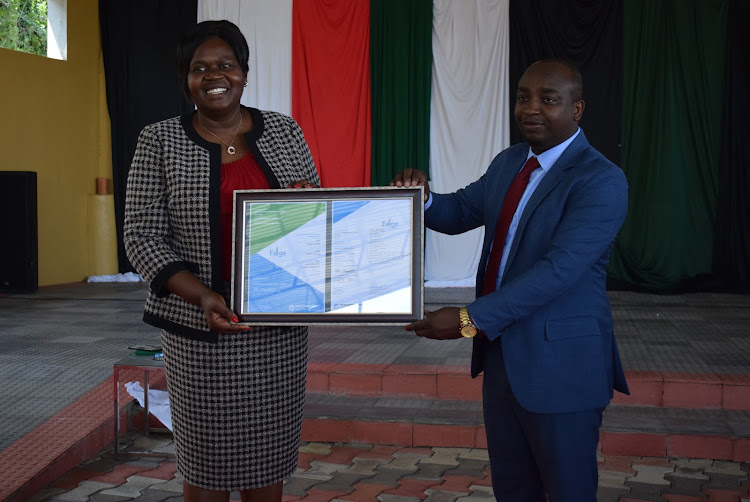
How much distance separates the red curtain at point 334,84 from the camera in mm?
8719

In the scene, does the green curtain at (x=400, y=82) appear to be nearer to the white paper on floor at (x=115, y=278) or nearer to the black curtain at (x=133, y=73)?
the black curtain at (x=133, y=73)

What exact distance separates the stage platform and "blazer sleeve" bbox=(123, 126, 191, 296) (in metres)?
1.59

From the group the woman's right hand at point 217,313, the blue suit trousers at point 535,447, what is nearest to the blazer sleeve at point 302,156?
the woman's right hand at point 217,313

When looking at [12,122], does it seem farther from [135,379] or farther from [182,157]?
[182,157]

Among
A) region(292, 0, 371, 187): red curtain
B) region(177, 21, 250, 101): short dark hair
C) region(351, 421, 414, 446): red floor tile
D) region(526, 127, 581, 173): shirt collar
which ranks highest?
region(292, 0, 371, 187): red curtain

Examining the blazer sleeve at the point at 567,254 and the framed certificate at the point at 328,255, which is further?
the framed certificate at the point at 328,255

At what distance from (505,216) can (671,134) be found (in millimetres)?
6534

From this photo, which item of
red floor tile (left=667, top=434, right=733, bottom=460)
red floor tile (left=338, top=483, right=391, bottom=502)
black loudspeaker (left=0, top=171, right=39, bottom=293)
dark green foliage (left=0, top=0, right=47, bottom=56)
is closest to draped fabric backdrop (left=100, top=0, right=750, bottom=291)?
dark green foliage (left=0, top=0, right=47, bottom=56)

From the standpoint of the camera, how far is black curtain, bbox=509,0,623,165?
8.02m

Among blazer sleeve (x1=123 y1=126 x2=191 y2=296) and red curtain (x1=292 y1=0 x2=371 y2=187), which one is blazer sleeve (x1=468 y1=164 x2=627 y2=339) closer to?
blazer sleeve (x1=123 y1=126 x2=191 y2=296)

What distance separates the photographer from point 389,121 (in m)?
8.70

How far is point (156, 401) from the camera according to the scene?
13.2ft

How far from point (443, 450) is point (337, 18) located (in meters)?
6.08

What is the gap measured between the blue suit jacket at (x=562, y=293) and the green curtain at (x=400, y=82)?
6.73m
